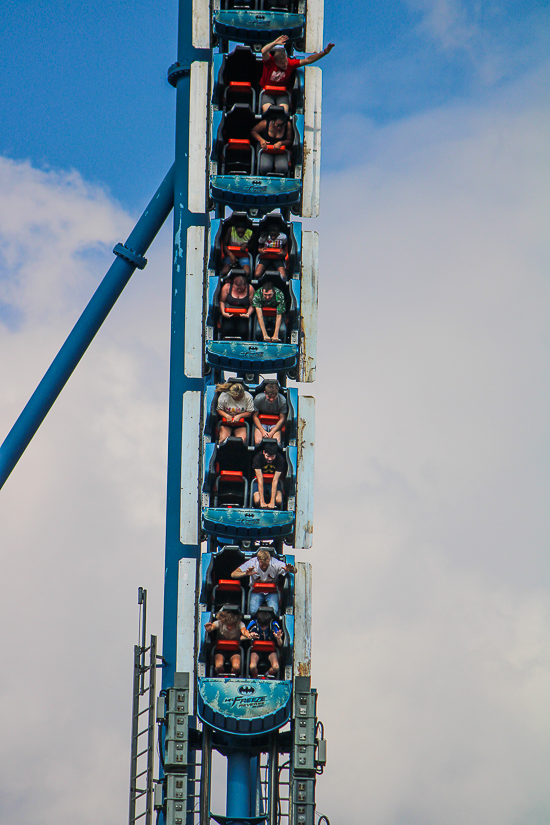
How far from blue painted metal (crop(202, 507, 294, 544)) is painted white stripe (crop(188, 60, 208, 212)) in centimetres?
493

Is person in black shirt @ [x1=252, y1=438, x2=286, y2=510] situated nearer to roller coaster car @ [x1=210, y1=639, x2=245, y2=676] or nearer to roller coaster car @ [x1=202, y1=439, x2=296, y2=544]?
roller coaster car @ [x1=202, y1=439, x2=296, y2=544]

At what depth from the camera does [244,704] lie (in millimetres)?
18922

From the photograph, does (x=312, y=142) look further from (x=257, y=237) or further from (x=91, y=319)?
(x=91, y=319)

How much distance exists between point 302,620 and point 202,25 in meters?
9.96

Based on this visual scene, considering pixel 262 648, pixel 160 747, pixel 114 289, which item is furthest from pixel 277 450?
pixel 114 289

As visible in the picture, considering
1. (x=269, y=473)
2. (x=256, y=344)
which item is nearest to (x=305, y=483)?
(x=269, y=473)

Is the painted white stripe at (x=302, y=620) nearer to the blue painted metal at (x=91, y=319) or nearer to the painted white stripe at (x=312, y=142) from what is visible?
the painted white stripe at (x=312, y=142)

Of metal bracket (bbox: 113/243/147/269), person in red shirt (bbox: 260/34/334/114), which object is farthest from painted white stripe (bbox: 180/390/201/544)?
metal bracket (bbox: 113/243/147/269)

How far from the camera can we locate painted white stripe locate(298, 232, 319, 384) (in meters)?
21.4

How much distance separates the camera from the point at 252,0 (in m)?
23.5

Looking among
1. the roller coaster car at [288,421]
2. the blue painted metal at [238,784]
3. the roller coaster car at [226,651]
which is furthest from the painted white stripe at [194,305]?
the blue painted metal at [238,784]

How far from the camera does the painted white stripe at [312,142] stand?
2209 centimetres

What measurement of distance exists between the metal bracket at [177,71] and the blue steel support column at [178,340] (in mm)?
18

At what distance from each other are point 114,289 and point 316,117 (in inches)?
234
